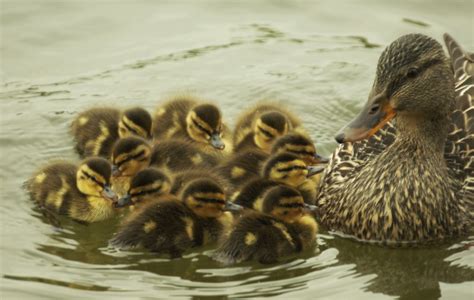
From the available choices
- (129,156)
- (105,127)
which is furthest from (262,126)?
(105,127)

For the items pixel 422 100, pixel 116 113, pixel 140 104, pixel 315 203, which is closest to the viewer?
pixel 422 100

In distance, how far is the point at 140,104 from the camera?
7.18 meters

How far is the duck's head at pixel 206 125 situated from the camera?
6.16 metres

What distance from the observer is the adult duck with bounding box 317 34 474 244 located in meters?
5.36

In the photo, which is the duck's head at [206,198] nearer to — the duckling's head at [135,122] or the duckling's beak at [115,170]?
the duckling's beak at [115,170]

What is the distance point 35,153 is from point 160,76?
4.37 ft

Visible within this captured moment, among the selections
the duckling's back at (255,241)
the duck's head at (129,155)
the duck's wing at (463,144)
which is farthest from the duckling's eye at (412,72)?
the duck's head at (129,155)

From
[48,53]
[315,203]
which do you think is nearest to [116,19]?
[48,53]

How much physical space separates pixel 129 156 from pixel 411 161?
1388 millimetres

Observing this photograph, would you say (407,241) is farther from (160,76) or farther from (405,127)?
(160,76)

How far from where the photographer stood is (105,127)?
20.9 feet

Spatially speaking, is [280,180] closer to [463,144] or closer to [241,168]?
[241,168]

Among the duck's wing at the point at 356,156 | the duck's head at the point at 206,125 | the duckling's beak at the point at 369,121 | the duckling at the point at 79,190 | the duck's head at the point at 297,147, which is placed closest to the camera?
the duckling's beak at the point at 369,121

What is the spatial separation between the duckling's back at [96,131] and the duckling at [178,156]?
0.35m
